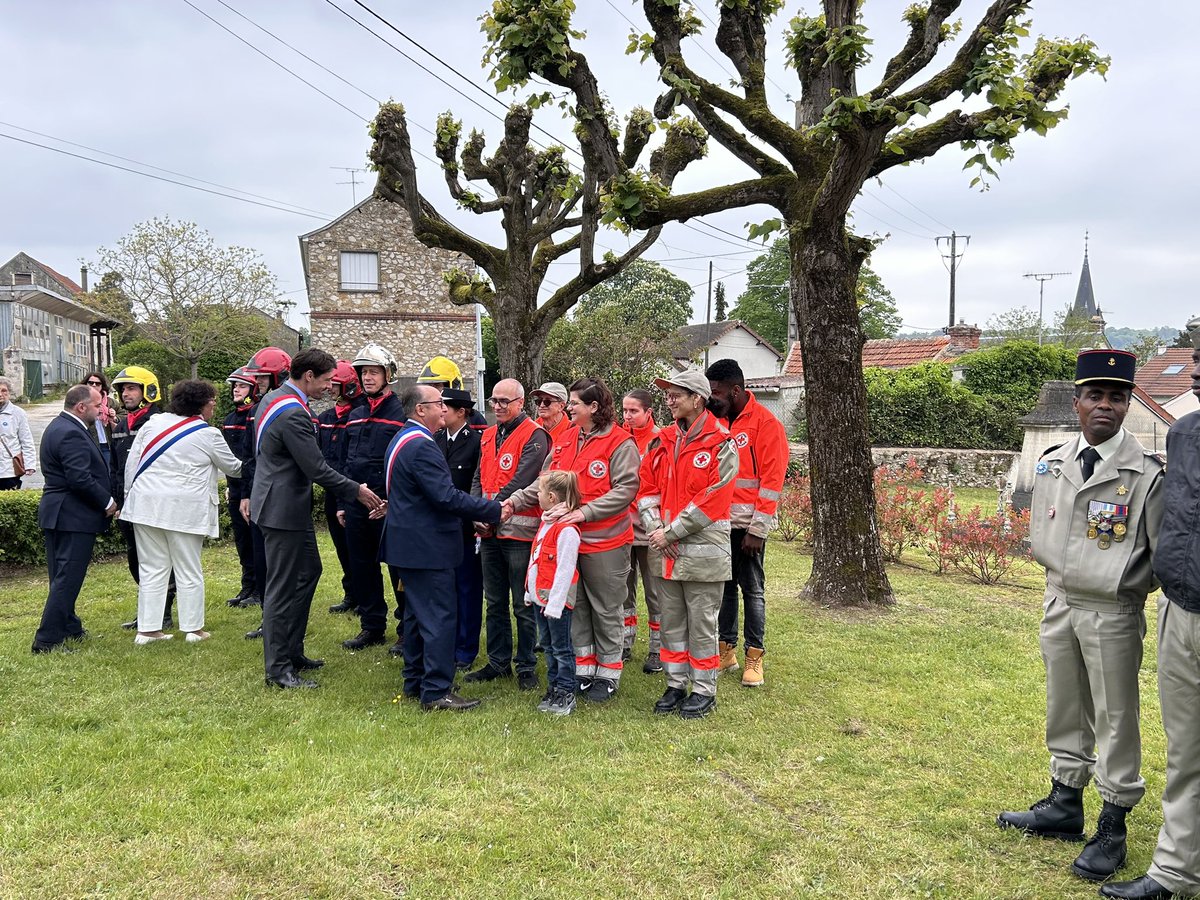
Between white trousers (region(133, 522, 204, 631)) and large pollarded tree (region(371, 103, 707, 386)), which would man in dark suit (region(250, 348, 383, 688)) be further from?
large pollarded tree (region(371, 103, 707, 386))

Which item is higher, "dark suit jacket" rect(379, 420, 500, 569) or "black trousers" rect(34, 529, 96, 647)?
"dark suit jacket" rect(379, 420, 500, 569)

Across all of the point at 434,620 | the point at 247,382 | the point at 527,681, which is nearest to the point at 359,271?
the point at 247,382

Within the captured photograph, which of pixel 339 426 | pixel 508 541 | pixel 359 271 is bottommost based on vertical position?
pixel 508 541

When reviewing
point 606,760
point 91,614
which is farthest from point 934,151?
point 91,614

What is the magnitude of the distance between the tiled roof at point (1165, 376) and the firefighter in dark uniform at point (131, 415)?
158 ft

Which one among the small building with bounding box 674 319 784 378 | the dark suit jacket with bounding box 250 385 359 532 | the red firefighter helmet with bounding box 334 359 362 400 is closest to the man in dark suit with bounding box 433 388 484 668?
the dark suit jacket with bounding box 250 385 359 532

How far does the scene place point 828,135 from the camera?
6.88m

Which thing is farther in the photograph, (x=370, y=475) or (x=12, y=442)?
(x=12, y=442)

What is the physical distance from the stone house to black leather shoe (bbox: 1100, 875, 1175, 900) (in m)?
27.4

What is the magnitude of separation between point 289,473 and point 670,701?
3078mm

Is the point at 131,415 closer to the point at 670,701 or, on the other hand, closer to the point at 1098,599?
the point at 670,701

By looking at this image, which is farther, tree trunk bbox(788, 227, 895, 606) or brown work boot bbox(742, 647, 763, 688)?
tree trunk bbox(788, 227, 895, 606)

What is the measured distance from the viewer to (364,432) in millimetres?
6828

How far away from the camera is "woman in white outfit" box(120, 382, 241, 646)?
6.48 metres
